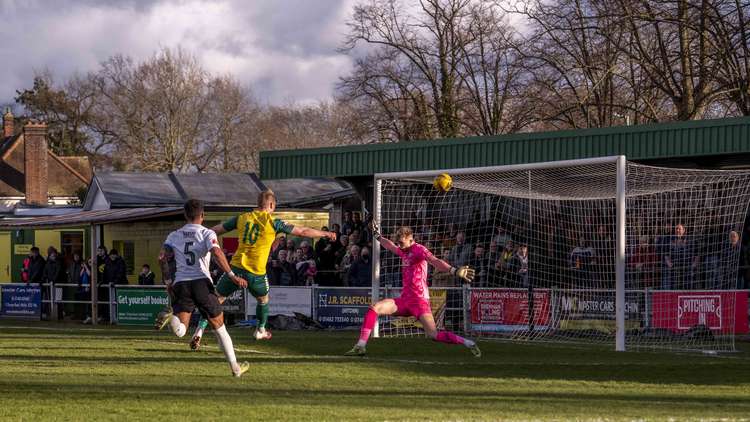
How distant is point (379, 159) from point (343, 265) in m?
5.36

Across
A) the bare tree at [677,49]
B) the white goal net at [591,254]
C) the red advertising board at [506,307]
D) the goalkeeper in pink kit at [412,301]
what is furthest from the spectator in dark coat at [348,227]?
the goalkeeper in pink kit at [412,301]

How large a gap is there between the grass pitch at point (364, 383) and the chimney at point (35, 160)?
203ft

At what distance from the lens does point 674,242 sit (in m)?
20.1

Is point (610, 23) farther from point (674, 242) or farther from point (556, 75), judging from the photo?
point (674, 242)

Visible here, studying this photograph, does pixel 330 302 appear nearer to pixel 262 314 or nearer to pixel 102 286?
pixel 102 286

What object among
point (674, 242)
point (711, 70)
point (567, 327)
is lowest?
point (567, 327)

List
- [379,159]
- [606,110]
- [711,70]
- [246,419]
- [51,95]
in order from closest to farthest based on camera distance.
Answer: [246,419]
[379,159]
[711,70]
[606,110]
[51,95]

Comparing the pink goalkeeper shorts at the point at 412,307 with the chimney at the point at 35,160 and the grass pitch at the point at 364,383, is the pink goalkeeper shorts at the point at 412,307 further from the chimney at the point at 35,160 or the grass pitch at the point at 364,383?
the chimney at the point at 35,160

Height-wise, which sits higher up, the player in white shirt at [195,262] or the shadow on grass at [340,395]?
the player in white shirt at [195,262]

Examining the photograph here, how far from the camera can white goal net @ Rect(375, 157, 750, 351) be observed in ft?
61.7

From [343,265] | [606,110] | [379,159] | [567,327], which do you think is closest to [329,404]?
[567,327]

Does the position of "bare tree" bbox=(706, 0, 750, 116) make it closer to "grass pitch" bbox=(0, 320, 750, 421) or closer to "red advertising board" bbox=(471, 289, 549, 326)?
"red advertising board" bbox=(471, 289, 549, 326)

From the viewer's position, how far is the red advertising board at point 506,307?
20.5m

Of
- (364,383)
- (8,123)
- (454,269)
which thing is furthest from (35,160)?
(364,383)
